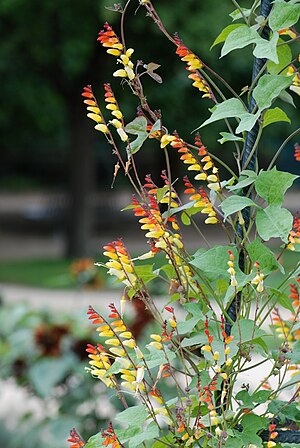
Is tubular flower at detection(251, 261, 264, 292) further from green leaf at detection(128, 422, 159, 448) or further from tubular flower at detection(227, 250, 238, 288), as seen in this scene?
green leaf at detection(128, 422, 159, 448)

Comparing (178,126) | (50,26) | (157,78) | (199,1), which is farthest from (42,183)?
(157,78)

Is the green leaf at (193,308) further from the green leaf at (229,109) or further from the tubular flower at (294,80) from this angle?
the tubular flower at (294,80)

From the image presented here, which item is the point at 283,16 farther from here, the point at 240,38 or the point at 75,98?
the point at 75,98

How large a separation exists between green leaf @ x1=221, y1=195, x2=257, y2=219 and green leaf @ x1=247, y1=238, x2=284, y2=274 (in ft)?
0.23

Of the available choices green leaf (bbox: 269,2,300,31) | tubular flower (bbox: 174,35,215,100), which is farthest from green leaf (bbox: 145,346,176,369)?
green leaf (bbox: 269,2,300,31)

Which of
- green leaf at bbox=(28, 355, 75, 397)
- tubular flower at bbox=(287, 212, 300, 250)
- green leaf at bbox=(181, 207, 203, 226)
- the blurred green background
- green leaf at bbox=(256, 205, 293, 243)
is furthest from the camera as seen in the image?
the blurred green background

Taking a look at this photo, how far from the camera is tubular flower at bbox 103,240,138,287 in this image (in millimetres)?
1454

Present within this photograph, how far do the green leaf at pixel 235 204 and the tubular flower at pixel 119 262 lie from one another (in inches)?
7.6

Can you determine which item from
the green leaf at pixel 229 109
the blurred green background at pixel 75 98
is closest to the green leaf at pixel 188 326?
the green leaf at pixel 229 109

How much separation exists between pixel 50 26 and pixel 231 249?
47.4ft

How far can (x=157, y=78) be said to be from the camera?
5.05 ft

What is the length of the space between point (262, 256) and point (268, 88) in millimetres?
270

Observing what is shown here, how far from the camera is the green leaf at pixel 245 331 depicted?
4.54ft

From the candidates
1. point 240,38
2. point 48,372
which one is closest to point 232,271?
point 240,38
